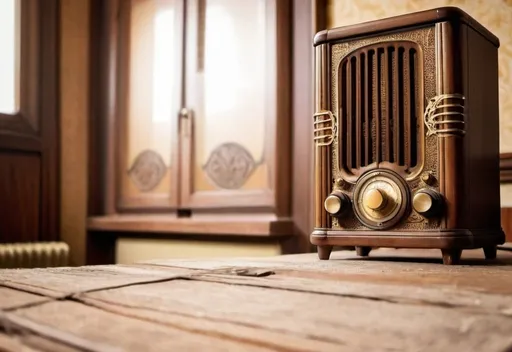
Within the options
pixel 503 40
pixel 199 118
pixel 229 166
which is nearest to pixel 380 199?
pixel 503 40

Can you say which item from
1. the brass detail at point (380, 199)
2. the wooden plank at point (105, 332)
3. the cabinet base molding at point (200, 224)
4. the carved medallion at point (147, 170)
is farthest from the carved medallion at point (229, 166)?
the wooden plank at point (105, 332)

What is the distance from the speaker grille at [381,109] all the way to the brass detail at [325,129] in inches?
0.5

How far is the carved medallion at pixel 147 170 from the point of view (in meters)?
2.07

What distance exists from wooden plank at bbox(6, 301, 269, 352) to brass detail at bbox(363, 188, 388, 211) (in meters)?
0.49

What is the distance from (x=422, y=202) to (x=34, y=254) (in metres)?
1.58

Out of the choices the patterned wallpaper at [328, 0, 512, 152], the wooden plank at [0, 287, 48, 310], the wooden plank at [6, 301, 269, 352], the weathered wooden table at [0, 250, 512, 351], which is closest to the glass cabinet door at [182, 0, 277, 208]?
the patterned wallpaper at [328, 0, 512, 152]

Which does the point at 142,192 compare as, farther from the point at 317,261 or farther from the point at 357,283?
the point at 357,283

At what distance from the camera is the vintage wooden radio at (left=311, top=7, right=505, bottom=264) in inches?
34.4

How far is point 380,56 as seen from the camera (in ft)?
3.14

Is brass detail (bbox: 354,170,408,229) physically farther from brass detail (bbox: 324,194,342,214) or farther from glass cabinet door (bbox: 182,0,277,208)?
glass cabinet door (bbox: 182,0,277,208)

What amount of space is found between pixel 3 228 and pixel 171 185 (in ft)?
1.95

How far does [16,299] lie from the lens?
0.57 meters

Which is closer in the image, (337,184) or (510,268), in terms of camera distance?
(510,268)

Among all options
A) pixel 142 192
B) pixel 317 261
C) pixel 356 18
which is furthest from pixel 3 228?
pixel 317 261
